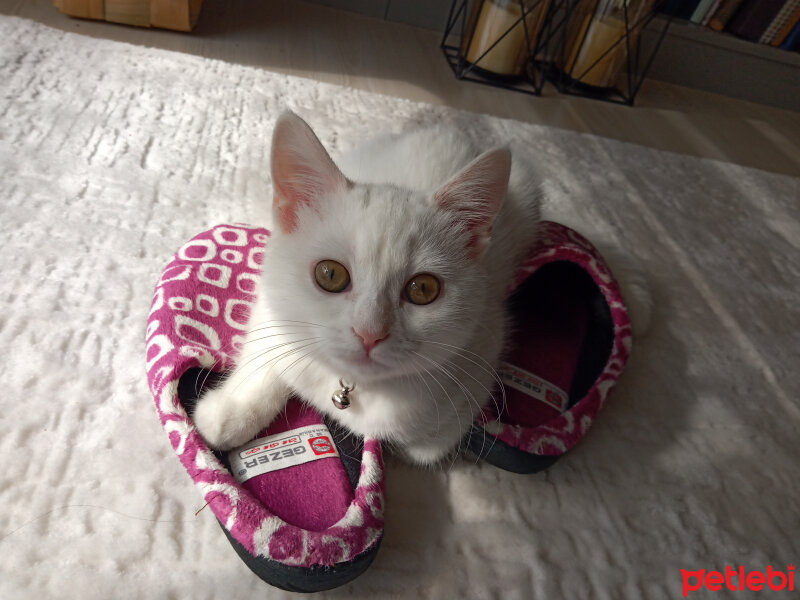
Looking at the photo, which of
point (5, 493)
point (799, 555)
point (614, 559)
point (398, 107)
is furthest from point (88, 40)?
point (799, 555)

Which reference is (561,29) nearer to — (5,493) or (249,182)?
(249,182)

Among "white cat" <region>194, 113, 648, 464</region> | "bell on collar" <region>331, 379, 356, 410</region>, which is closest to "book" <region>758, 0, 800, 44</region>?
"white cat" <region>194, 113, 648, 464</region>

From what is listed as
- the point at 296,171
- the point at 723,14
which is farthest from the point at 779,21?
the point at 296,171

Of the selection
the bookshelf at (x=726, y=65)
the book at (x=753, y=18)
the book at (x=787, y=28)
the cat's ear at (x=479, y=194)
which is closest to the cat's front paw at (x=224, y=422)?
the cat's ear at (x=479, y=194)

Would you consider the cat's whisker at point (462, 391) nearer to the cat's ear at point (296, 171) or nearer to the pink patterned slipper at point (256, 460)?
the pink patterned slipper at point (256, 460)

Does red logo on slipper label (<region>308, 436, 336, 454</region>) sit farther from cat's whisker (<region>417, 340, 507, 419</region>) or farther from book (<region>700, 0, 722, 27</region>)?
book (<region>700, 0, 722, 27</region>)

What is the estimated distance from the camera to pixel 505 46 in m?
2.00

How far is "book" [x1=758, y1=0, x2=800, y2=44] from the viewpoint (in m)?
2.29

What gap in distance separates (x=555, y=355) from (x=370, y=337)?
0.50 m

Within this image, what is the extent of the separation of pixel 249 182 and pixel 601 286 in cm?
74

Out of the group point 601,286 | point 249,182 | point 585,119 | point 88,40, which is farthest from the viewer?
point 585,119

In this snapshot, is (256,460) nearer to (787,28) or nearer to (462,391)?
(462,391)

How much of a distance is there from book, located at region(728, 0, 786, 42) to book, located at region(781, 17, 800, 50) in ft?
0.46

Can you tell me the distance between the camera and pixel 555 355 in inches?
37.0
